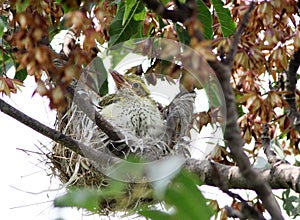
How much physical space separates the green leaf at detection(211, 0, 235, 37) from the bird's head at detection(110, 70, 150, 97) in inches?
16.4

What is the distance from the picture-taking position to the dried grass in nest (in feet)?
9.17

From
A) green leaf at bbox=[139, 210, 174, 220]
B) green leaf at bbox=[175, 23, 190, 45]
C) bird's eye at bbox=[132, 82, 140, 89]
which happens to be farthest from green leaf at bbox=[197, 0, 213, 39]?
green leaf at bbox=[139, 210, 174, 220]

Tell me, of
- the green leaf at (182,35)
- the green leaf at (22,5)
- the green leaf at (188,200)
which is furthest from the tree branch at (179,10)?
the green leaf at (182,35)

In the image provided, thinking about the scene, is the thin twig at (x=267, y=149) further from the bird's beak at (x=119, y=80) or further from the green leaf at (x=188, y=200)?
the green leaf at (x=188, y=200)

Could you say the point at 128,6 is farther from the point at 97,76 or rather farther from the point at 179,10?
the point at 179,10

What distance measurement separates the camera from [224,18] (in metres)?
2.75

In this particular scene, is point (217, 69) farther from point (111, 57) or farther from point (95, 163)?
point (95, 163)

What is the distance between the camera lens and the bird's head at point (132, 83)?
295cm

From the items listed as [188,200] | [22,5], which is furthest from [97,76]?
[188,200]

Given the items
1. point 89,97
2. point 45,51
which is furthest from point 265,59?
point 45,51

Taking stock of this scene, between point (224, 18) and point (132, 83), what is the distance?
53 centimetres

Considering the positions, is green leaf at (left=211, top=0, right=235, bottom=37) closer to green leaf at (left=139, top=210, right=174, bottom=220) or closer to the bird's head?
the bird's head

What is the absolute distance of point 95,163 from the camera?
2.73 meters

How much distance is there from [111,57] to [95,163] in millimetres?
459
